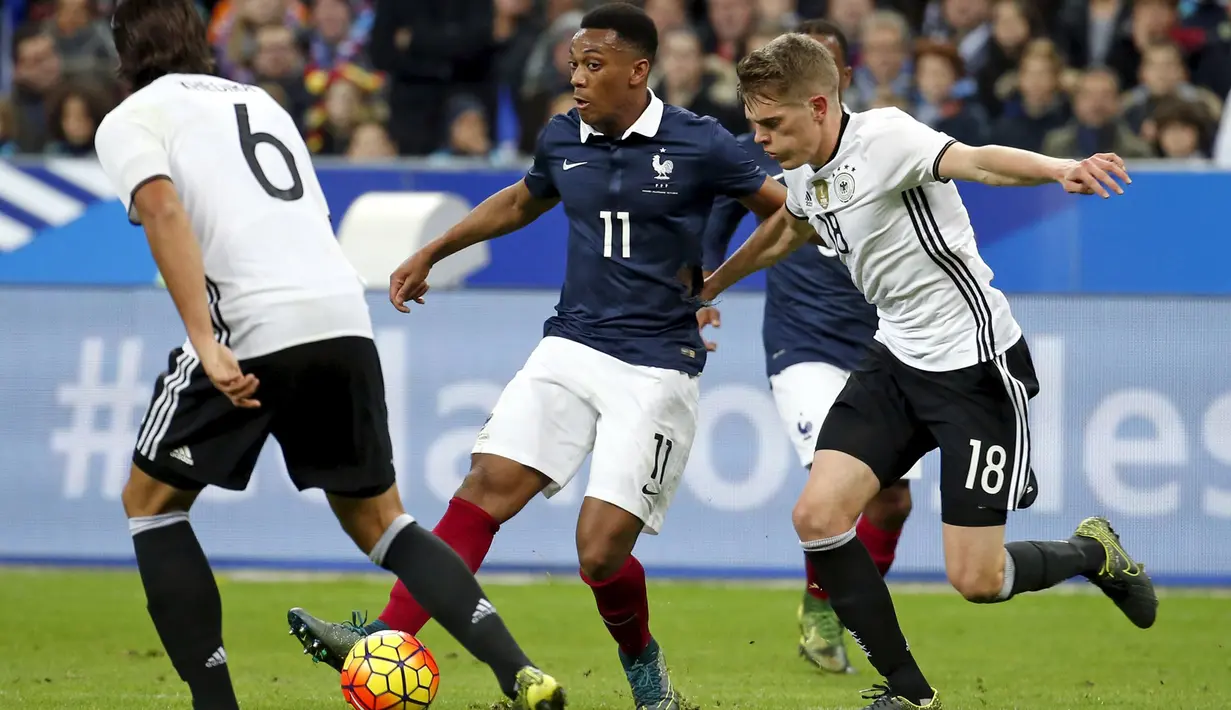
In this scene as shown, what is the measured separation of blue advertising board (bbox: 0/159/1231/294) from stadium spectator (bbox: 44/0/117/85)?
2469 millimetres

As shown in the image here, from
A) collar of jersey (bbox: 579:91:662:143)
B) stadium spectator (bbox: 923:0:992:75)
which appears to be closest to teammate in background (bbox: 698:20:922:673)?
collar of jersey (bbox: 579:91:662:143)

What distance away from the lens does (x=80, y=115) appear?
45.7 feet

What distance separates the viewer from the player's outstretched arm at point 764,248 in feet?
20.2

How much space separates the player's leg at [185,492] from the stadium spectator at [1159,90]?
8.97m

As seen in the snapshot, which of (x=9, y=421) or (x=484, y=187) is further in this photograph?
(x=484, y=187)

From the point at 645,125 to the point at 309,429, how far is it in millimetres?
1782

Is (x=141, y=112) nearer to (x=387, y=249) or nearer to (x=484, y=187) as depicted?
(x=387, y=249)

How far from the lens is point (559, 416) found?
6.02 metres

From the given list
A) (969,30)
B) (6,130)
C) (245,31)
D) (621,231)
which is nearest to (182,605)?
(621,231)

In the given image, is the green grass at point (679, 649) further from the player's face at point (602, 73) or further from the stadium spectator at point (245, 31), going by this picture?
the stadium spectator at point (245, 31)

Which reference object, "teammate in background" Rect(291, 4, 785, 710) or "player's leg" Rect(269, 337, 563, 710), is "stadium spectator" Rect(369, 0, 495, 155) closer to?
"teammate in background" Rect(291, 4, 785, 710)

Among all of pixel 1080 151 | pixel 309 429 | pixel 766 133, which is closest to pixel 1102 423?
pixel 1080 151

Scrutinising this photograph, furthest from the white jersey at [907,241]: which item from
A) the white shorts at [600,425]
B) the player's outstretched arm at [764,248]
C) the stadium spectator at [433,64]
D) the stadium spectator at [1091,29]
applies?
the stadium spectator at [433,64]

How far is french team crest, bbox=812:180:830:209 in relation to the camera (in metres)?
5.67
